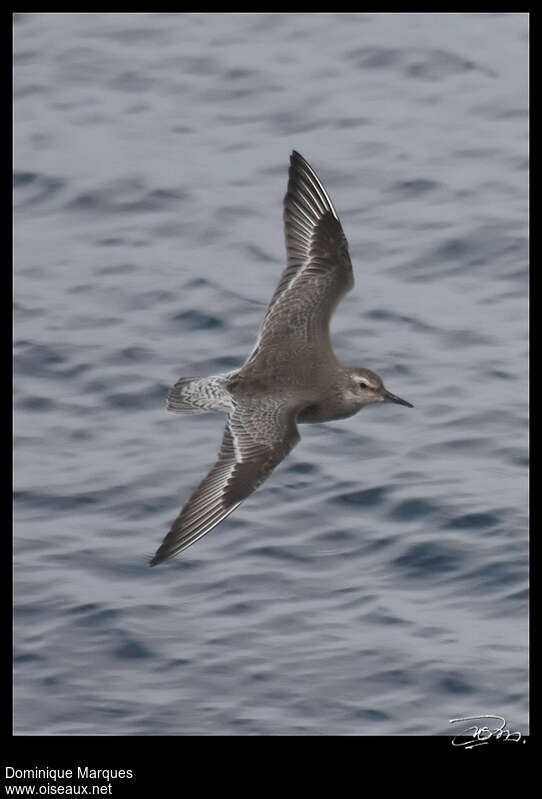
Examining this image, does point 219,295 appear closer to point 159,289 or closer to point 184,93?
point 159,289

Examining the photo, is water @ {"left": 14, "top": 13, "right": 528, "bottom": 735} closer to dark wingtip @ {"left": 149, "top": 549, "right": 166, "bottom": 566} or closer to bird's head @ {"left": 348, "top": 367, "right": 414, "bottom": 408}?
bird's head @ {"left": 348, "top": 367, "right": 414, "bottom": 408}

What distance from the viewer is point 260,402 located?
11.1 m

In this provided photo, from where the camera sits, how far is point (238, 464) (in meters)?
10.7

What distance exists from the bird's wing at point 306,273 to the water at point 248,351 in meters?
1.52

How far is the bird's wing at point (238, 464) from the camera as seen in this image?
401 inches

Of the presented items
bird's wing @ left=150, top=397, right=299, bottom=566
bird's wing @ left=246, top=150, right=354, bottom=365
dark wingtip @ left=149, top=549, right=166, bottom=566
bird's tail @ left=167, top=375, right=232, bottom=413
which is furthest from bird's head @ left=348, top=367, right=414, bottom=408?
dark wingtip @ left=149, top=549, right=166, bottom=566

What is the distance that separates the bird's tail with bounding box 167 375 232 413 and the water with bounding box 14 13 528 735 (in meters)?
1.39

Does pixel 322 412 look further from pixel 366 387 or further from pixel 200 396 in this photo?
pixel 200 396

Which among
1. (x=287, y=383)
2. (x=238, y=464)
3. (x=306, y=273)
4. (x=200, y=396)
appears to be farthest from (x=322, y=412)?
(x=306, y=273)

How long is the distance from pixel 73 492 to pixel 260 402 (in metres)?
2.67

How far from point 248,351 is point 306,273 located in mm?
2376

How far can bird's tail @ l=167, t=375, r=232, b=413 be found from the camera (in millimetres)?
11336

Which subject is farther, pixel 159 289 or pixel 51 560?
pixel 159 289
